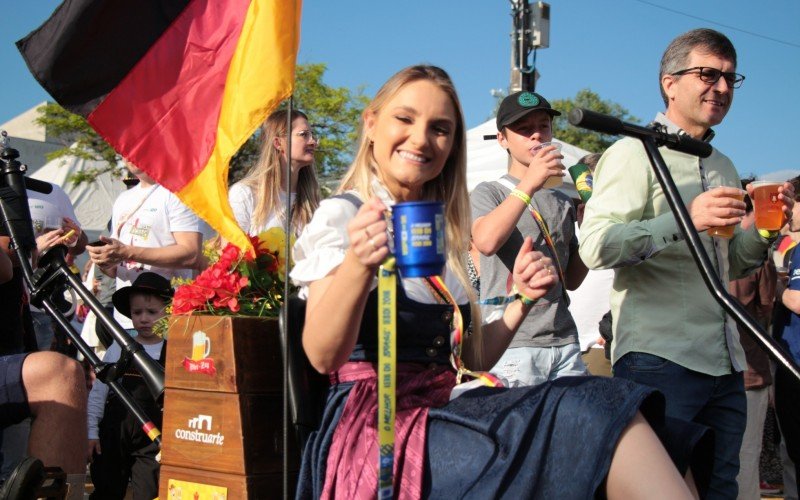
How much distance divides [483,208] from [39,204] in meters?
2.99

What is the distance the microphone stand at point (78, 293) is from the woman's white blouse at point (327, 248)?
1325mm

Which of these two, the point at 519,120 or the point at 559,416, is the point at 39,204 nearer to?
the point at 519,120

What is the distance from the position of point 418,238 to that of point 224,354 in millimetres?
1319

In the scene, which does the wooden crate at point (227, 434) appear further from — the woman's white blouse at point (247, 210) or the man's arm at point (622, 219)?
the woman's white blouse at point (247, 210)

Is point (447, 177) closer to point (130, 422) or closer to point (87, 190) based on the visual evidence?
point (130, 422)

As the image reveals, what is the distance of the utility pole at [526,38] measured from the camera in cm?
1323

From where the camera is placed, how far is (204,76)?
373cm

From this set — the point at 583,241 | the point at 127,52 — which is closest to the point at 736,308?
the point at 583,241

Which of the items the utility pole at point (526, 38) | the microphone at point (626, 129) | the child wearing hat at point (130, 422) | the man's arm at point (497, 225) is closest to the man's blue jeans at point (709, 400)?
the man's arm at point (497, 225)

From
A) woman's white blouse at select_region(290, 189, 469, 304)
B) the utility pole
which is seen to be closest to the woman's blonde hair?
woman's white blouse at select_region(290, 189, 469, 304)

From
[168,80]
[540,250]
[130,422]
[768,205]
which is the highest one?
[168,80]

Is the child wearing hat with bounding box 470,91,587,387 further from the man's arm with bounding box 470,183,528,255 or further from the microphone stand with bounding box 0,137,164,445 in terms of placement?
the microphone stand with bounding box 0,137,164,445

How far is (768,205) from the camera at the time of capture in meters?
3.22

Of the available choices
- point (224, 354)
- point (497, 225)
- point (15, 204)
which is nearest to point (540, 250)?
point (497, 225)
